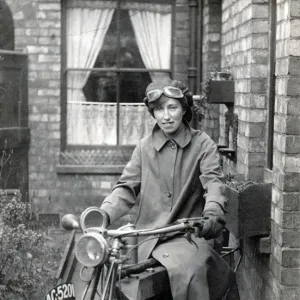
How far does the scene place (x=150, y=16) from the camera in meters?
9.59

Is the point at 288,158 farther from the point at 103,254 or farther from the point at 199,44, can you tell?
the point at 199,44

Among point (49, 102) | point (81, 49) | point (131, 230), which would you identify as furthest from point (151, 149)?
point (81, 49)

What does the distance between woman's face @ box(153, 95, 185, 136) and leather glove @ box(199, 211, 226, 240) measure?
746 mm

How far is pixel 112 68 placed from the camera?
9.56m

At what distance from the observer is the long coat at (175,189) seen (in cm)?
416

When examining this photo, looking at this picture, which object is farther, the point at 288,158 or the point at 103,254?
the point at 288,158

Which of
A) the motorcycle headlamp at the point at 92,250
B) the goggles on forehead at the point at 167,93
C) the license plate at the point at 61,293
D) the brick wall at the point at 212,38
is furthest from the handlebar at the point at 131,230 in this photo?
the brick wall at the point at 212,38

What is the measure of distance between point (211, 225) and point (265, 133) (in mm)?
2376

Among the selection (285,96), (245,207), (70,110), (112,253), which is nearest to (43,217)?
(70,110)

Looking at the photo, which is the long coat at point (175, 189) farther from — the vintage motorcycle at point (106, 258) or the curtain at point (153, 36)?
the curtain at point (153, 36)

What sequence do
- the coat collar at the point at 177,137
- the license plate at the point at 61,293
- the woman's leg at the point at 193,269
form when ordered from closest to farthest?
1. the license plate at the point at 61,293
2. the woman's leg at the point at 193,269
3. the coat collar at the point at 177,137

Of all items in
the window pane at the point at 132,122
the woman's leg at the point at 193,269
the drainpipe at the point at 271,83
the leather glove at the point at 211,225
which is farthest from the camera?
the window pane at the point at 132,122

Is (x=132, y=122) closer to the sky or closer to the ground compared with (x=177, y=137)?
closer to the ground

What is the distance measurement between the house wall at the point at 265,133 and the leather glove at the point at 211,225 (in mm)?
1154
